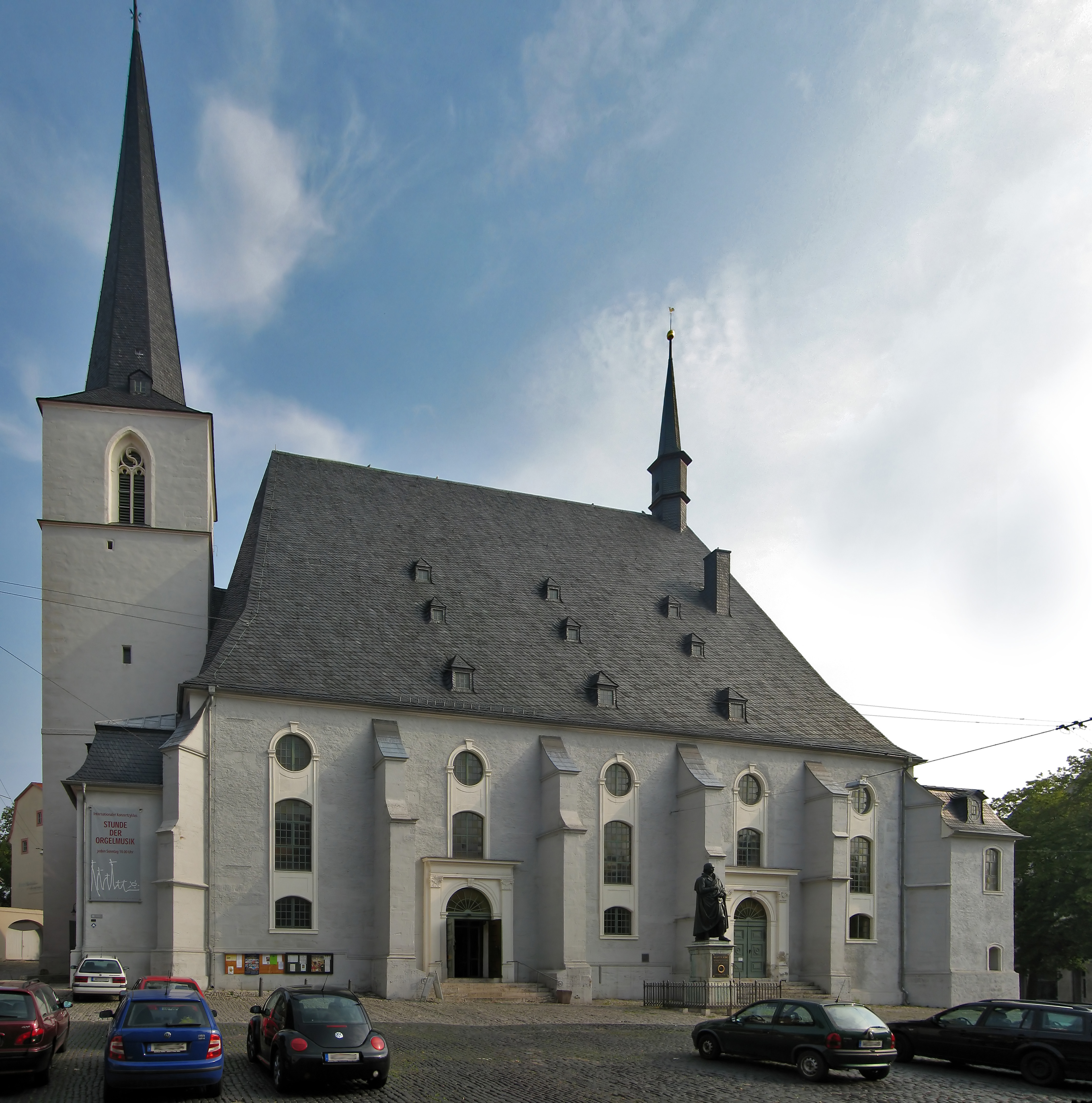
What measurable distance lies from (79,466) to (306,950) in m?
16.4

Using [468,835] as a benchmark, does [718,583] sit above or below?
above

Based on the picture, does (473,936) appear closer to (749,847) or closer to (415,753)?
(415,753)

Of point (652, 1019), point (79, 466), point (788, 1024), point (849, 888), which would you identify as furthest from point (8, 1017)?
point (849, 888)

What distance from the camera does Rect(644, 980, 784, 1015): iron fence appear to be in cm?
2781

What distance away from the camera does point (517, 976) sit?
30547 millimetres

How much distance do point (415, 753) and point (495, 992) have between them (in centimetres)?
685

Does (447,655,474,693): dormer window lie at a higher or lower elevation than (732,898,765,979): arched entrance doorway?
higher

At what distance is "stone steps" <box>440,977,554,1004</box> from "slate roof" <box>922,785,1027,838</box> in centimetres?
1519

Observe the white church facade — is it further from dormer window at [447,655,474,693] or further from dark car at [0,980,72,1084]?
dark car at [0,980,72,1084]

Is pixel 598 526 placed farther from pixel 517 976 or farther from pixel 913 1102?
pixel 913 1102

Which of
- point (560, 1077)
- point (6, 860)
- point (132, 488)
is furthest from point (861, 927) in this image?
point (6, 860)

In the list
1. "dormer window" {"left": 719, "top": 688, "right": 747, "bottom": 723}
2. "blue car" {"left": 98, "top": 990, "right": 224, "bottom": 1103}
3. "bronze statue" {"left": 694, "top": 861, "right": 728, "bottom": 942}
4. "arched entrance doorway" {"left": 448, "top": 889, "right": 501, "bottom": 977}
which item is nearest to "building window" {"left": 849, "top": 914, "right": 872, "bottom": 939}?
"dormer window" {"left": 719, "top": 688, "right": 747, "bottom": 723}

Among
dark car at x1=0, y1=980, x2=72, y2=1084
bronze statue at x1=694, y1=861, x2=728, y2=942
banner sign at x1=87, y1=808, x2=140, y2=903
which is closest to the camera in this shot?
dark car at x1=0, y1=980, x2=72, y2=1084

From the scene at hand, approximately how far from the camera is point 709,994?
27766 mm
